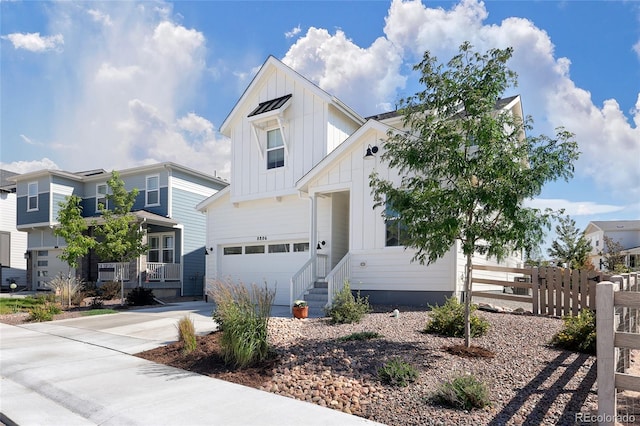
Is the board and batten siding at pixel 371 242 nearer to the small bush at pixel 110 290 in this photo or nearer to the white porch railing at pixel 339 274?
the white porch railing at pixel 339 274

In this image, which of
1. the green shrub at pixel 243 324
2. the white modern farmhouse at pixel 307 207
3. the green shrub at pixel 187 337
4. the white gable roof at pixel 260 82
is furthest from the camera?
the white gable roof at pixel 260 82

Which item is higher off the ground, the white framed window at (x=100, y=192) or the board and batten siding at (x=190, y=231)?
the white framed window at (x=100, y=192)

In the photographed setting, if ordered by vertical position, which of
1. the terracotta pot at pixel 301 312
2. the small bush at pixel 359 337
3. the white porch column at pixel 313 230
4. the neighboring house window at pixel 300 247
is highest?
the white porch column at pixel 313 230

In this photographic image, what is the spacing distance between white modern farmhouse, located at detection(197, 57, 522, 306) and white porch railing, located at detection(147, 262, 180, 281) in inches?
161

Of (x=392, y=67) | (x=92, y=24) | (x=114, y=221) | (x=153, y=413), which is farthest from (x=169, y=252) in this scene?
(x=153, y=413)

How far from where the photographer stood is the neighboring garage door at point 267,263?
15445 mm

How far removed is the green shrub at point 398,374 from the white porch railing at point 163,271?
1744 centimetres

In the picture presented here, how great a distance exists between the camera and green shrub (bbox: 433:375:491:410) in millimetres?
4328

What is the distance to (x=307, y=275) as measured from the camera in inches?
520

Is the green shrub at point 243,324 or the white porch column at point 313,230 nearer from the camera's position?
the green shrub at point 243,324

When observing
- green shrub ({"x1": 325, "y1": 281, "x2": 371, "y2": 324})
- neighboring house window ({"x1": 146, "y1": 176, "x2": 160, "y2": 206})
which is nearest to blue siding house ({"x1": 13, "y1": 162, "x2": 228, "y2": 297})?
neighboring house window ({"x1": 146, "y1": 176, "x2": 160, "y2": 206})

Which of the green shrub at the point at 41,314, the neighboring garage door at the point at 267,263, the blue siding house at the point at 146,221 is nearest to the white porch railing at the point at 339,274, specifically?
the neighboring garage door at the point at 267,263

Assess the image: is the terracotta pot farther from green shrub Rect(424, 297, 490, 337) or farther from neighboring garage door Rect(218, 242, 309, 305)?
neighboring garage door Rect(218, 242, 309, 305)

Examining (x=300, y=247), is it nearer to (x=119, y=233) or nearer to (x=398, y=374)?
(x=119, y=233)
